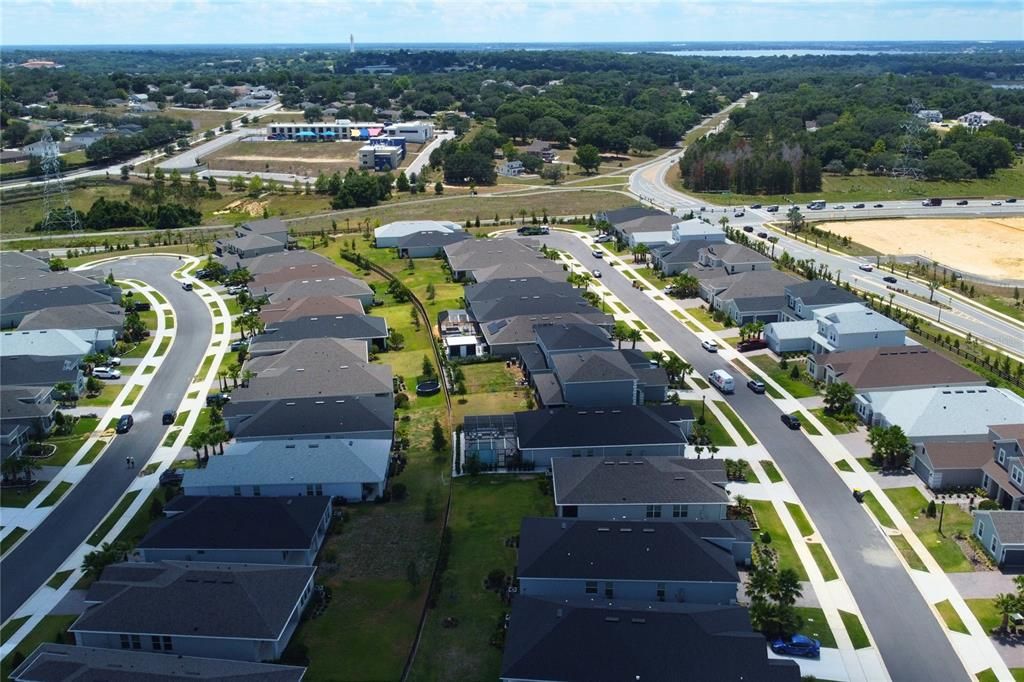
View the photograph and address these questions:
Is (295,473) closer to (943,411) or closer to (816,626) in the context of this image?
(816,626)

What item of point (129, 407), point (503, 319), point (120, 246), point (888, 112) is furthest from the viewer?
point (888, 112)

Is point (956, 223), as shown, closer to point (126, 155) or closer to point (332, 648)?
point (332, 648)

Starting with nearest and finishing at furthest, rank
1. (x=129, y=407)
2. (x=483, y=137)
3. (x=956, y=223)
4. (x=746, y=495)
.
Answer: (x=746, y=495), (x=129, y=407), (x=956, y=223), (x=483, y=137)

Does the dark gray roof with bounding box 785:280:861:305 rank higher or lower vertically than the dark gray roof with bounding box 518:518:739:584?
higher

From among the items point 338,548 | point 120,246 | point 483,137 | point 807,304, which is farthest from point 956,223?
point 120,246

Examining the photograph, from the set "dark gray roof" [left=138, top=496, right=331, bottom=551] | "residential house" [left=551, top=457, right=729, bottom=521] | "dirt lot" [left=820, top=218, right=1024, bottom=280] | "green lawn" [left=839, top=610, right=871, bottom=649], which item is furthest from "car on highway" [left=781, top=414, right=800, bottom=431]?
"dirt lot" [left=820, top=218, right=1024, bottom=280]

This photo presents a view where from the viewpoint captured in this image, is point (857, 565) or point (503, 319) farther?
point (503, 319)

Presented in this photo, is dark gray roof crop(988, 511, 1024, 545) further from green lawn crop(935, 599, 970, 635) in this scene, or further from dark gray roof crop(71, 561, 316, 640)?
dark gray roof crop(71, 561, 316, 640)
